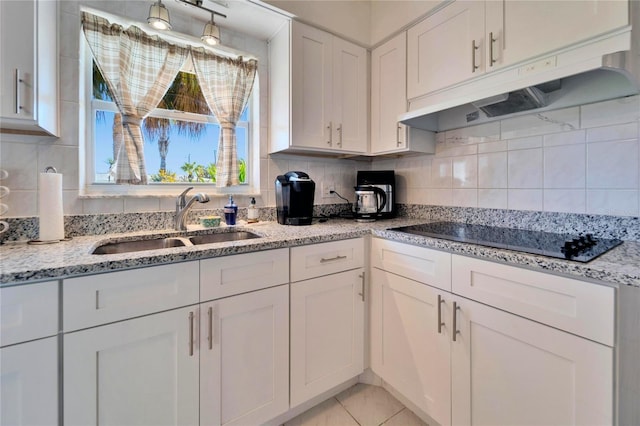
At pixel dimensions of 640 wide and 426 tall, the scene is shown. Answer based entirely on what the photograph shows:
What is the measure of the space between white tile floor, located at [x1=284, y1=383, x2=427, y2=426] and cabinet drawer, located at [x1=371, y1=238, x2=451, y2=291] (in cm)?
73

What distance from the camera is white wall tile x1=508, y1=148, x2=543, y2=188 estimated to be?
138 cm

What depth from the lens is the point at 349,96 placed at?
185 cm

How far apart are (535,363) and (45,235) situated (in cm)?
197

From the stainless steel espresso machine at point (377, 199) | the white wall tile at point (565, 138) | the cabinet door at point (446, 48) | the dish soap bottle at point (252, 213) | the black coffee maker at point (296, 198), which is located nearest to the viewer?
the white wall tile at point (565, 138)

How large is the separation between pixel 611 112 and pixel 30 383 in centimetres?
234

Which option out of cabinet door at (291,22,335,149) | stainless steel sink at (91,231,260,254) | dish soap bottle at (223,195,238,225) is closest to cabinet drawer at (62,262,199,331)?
stainless steel sink at (91,231,260,254)

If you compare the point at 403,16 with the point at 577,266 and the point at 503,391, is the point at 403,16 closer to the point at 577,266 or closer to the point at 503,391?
the point at 577,266

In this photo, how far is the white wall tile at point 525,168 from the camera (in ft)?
4.52

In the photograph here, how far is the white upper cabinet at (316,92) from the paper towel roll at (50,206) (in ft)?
3.60

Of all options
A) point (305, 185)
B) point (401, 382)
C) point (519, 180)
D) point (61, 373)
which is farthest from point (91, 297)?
point (519, 180)

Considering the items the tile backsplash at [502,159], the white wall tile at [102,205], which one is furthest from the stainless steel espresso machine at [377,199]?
the white wall tile at [102,205]

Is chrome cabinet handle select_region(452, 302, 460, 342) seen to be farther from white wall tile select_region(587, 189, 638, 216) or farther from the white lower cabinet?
white wall tile select_region(587, 189, 638, 216)

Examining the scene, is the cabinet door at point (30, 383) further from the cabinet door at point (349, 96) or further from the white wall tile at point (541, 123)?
the white wall tile at point (541, 123)

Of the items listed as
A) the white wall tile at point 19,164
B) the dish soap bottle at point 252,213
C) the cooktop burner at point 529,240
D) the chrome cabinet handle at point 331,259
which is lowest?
the chrome cabinet handle at point 331,259
